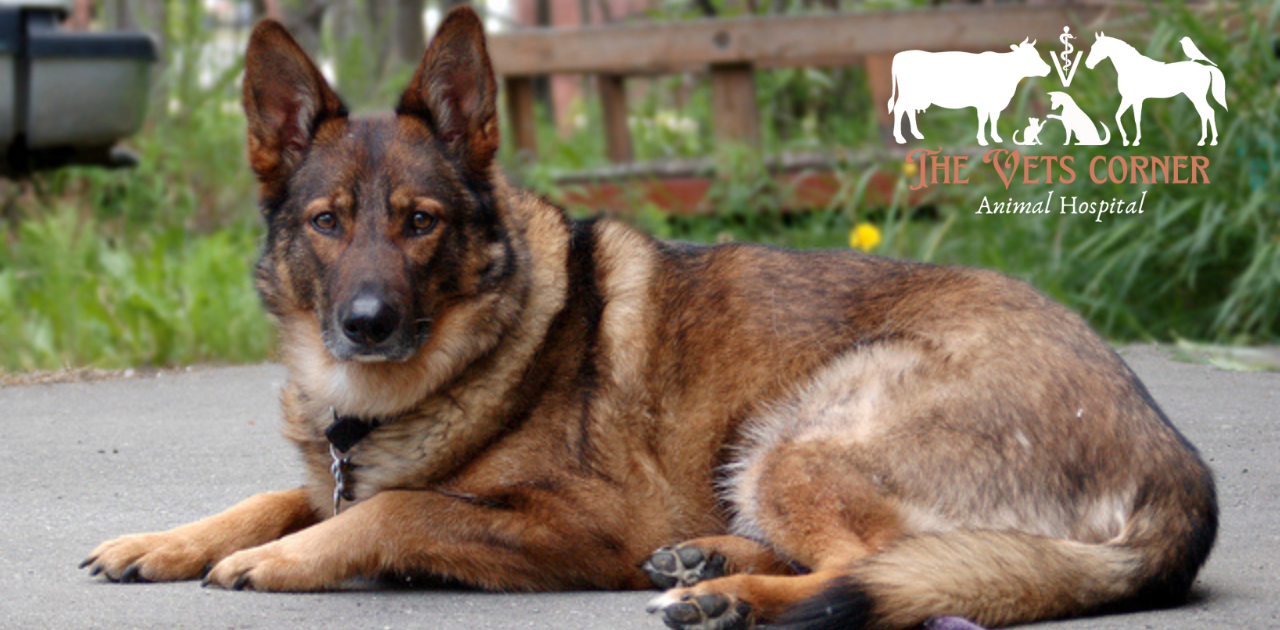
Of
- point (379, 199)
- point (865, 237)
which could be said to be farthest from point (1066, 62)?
point (379, 199)

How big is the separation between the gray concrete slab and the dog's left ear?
1.16 metres

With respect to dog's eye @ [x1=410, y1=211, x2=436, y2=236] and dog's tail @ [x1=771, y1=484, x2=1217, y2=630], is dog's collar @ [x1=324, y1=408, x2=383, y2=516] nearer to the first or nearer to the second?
dog's eye @ [x1=410, y1=211, x2=436, y2=236]

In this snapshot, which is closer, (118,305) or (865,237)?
(118,305)

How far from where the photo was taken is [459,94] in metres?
3.67

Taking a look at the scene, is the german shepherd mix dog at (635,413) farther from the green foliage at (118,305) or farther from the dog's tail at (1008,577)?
the green foliage at (118,305)

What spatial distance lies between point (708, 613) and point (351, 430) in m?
1.15

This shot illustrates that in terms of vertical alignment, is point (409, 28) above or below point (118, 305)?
above

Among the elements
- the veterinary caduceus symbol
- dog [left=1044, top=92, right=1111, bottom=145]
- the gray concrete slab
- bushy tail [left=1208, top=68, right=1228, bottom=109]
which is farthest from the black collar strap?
the veterinary caduceus symbol

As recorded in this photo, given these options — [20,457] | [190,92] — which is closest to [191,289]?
[20,457]

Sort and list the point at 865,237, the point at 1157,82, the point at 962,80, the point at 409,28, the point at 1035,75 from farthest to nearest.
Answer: the point at 409,28 < the point at 962,80 < the point at 1035,75 < the point at 865,237 < the point at 1157,82

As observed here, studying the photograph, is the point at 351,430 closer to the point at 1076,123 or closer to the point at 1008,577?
the point at 1008,577

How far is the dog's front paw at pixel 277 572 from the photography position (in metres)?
3.29

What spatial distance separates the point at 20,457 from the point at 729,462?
8.79ft

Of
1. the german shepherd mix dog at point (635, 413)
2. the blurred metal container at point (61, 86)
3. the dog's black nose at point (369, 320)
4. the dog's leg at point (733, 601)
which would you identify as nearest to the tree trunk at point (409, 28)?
the blurred metal container at point (61, 86)
